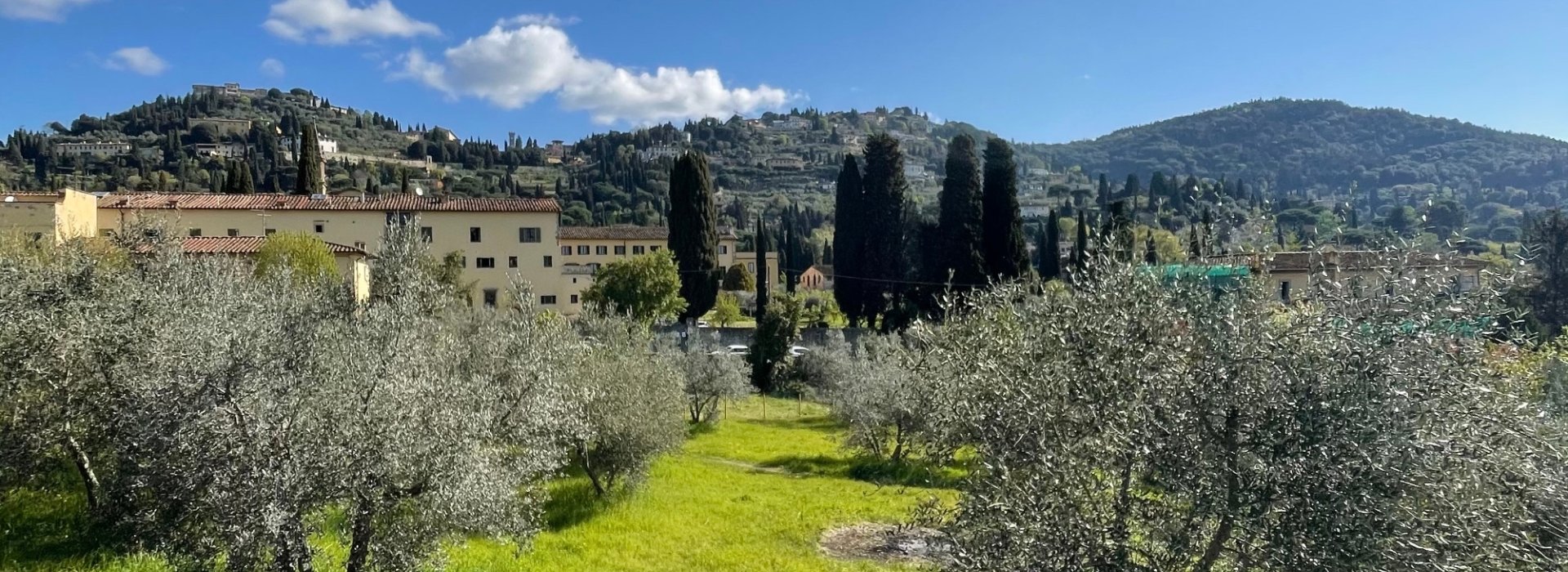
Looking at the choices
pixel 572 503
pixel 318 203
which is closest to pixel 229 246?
pixel 318 203

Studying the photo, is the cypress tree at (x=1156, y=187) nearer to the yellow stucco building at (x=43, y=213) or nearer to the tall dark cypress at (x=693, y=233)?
the tall dark cypress at (x=693, y=233)

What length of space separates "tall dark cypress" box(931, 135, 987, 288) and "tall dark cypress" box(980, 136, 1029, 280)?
0.61 metres

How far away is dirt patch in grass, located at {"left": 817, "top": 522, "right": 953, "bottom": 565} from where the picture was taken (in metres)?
16.3

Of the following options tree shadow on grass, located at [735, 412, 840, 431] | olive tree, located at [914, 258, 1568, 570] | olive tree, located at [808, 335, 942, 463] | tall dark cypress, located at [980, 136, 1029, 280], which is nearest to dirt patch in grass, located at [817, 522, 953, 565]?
olive tree, located at [808, 335, 942, 463]

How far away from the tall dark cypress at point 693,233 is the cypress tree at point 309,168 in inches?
1004

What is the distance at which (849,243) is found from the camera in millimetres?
58000

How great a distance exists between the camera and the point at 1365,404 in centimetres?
520

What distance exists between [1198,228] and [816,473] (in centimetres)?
1941

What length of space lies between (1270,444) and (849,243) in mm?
52767

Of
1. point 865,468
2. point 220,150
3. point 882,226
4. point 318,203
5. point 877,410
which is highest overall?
point 220,150

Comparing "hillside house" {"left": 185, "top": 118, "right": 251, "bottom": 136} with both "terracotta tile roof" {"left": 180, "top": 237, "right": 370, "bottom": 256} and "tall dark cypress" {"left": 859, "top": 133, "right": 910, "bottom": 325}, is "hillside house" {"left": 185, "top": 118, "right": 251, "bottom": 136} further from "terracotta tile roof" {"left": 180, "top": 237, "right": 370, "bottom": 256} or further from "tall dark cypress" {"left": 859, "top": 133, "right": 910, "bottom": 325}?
"tall dark cypress" {"left": 859, "top": 133, "right": 910, "bottom": 325}

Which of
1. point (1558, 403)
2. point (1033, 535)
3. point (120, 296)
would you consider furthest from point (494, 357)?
point (1558, 403)

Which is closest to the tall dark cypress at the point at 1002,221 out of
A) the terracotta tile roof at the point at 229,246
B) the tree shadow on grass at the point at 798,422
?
the tree shadow on grass at the point at 798,422

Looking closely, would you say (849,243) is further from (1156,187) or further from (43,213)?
(1156,187)
